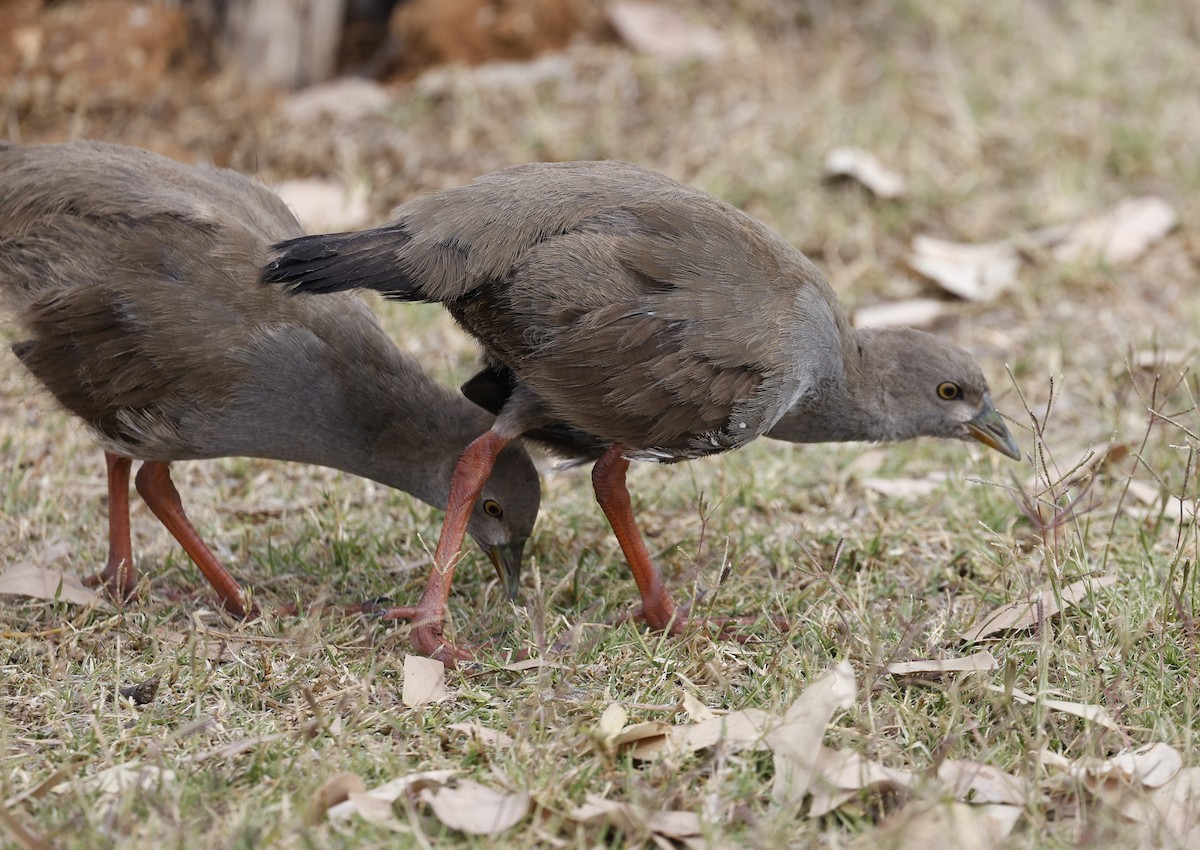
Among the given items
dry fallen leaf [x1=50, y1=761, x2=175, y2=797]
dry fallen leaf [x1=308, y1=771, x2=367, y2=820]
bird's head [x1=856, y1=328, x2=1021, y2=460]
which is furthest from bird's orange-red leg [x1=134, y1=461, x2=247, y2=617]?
bird's head [x1=856, y1=328, x2=1021, y2=460]

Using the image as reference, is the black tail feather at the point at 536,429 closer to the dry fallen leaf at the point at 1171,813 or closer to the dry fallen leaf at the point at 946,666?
the dry fallen leaf at the point at 946,666

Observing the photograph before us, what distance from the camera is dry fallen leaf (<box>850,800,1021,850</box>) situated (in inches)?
118

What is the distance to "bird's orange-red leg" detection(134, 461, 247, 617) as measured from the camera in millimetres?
4566

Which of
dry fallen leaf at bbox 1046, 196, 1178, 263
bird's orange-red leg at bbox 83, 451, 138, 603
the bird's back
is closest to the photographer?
the bird's back

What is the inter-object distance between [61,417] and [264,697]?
7.52 feet

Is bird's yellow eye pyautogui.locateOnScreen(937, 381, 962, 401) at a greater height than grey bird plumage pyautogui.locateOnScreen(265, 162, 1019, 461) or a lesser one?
lesser

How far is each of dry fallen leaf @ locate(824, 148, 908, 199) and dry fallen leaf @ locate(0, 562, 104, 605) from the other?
15.5 ft

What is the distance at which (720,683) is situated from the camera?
3859mm

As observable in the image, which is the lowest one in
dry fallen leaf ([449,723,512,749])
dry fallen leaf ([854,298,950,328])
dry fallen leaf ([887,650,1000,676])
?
dry fallen leaf ([854,298,950,328])

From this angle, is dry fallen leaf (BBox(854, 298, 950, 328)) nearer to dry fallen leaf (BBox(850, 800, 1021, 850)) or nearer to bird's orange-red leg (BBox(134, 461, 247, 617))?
bird's orange-red leg (BBox(134, 461, 247, 617))

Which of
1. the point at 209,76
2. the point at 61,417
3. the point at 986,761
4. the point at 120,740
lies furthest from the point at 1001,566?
the point at 209,76

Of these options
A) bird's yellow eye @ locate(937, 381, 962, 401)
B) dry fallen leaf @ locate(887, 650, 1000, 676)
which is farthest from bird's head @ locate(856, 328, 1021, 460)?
dry fallen leaf @ locate(887, 650, 1000, 676)

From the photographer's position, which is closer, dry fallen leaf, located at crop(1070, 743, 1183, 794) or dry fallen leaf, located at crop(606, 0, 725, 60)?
dry fallen leaf, located at crop(1070, 743, 1183, 794)

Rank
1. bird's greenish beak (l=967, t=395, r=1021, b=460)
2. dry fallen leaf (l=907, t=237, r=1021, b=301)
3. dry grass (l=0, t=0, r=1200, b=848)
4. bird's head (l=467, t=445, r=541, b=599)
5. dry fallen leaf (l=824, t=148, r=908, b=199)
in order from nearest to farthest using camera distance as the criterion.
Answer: dry grass (l=0, t=0, r=1200, b=848) < bird's head (l=467, t=445, r=541, b=599) < bird's greenish beak (l=967, t=395, r=1021, b=460) < dry fallen leaf (l=907, t=237, r=1021, b=301) < dry fallen leaf (l=824, t=148, r=908, b=199)
